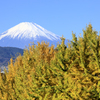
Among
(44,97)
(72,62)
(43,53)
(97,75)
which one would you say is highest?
(43,53)

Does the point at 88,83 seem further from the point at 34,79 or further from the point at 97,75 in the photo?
the point at 34,79

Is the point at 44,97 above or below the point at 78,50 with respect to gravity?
below

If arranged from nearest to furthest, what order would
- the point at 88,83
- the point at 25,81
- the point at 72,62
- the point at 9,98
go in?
the point at 88,83 < the point at 72,62 < the point at 25,81 < the point at 9,98

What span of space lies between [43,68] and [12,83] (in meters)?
10.9

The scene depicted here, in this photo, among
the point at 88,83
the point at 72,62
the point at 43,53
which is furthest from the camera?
the point at 43,53

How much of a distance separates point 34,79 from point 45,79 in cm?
148


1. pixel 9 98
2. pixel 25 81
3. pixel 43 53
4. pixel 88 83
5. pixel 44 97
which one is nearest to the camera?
pixel 88 83

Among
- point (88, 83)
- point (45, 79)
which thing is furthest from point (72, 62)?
point (45, 79)

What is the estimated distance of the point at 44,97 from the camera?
22.2m

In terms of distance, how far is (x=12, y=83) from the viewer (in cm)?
3244

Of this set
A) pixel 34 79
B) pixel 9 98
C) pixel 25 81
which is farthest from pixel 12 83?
pixel 34 79

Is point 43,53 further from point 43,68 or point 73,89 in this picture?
point 73,89

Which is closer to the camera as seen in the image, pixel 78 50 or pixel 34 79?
pixel 78 50

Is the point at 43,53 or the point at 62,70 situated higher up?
the point at 43,53
